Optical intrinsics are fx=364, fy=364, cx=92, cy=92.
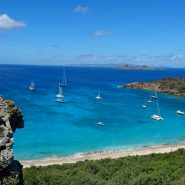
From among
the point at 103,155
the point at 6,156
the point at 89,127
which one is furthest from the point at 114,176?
the point at 89,127

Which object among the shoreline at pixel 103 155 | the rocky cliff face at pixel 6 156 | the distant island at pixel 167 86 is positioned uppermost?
the rocky cliff face at pixel 6 156

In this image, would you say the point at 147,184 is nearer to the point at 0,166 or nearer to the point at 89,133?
the point at 0,166

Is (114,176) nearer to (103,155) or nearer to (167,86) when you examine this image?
(103,155)

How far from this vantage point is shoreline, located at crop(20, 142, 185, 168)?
172ft

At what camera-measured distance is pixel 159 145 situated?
66.2 metres

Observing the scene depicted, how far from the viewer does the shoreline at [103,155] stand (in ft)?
172

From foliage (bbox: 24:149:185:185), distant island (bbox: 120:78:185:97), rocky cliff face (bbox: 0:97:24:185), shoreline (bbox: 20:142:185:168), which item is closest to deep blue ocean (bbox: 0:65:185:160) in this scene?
shoreline (bbox: 20:142:185:168)

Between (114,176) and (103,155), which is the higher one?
(114,176)

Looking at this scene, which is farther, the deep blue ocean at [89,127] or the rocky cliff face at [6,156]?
the deep blue ocean at [89,127]

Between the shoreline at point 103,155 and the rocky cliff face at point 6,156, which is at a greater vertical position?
the rocky cliff face at point 6,156

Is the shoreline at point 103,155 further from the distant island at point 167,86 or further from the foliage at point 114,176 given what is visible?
the distant island at point 167,86

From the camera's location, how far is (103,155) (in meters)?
57.2

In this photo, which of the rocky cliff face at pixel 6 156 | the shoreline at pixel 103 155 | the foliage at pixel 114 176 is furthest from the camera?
the shoreline at pixel 103 155

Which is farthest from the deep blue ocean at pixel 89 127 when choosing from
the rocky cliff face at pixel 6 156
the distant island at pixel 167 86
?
the rocky cliff face at pixel 6 156
